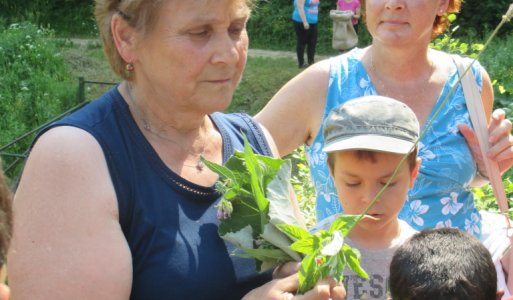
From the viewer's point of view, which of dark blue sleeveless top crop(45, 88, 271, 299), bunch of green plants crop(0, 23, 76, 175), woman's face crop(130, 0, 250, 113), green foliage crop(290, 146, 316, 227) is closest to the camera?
dark blue sleeveless top crop(45, 88, 271, 299)

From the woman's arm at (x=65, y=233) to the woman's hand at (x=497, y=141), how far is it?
1524mm

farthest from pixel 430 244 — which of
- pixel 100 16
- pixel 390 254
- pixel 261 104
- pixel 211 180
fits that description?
pixel 261 104

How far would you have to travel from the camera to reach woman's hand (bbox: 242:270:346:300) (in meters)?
2.24

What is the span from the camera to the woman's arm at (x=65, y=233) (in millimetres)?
2254

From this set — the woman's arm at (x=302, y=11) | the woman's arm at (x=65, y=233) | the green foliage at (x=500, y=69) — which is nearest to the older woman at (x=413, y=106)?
the woman's arm at (x=65, y=233)

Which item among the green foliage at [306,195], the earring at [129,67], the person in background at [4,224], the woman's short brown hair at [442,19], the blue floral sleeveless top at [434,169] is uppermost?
the person in background at [4,224]

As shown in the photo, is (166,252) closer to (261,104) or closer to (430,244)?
(430,244)

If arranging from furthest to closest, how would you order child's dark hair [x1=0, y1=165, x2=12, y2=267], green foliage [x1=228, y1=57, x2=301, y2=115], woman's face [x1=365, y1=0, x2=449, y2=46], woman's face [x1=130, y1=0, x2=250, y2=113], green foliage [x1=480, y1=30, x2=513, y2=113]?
green foliage [x1=228, y1=57, x2=301, y2=115]
green foliage [x1=480, y1=30, x2=513, y2=113]
woman's face [x1=365, y1=0, x2=449, y2=46]
woman's face [x1=130, y1=0, x2=250, y2=113]
child's dark hair [x1=0, y1=165, x2=12, y2=267]

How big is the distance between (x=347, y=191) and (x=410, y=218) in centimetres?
58

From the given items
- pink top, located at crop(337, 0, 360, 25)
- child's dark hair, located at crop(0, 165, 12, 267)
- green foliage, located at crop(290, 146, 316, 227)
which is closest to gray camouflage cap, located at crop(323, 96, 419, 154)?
child's dark hair, located at crop(0, 165, 12, 267)

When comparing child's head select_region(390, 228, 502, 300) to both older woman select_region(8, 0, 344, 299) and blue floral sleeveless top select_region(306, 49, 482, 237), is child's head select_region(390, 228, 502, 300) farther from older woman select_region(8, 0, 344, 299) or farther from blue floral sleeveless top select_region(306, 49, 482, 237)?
blue floral sleeveless top select_region(306, 49, 482, 237)

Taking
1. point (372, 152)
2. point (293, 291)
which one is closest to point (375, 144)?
point (372, 152)

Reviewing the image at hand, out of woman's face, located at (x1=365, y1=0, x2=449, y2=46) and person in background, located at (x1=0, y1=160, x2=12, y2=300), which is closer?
person in background, located at (x1=0, y1=160, x2=12, y2=300)

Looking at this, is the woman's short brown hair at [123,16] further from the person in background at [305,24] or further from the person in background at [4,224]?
the person in background at [305,24]
